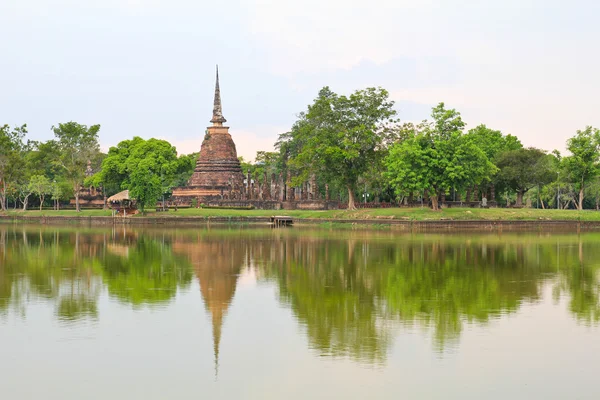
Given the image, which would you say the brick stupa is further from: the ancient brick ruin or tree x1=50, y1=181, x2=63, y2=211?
tree x1=50, y1=181, x2=63, y2=211

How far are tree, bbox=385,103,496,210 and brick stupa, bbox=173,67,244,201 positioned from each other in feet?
85.1

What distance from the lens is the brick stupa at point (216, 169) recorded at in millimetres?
88881

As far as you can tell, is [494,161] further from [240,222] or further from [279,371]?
[279,371]

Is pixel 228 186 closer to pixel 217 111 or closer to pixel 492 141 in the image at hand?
pixel 217 111

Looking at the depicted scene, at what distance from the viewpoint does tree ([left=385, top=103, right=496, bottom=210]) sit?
64.0 m

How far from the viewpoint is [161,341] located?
53.4 ft

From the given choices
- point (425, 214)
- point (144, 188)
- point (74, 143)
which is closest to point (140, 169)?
point (144, 188)

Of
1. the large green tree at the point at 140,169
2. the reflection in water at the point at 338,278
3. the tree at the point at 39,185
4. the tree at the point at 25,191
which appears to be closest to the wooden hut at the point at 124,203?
the large green tree at the point at 140,169

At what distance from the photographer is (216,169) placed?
92.9m

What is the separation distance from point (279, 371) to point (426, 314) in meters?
6.08

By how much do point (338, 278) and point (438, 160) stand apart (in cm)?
3967

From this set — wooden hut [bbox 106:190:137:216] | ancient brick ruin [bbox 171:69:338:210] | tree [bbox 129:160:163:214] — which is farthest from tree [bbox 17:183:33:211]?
tree [bbox 129:160:163:214]

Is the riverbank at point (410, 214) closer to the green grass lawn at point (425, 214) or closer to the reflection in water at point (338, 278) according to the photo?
the green grass lawn at point (425, 214)

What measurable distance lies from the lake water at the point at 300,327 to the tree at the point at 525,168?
42.2m
